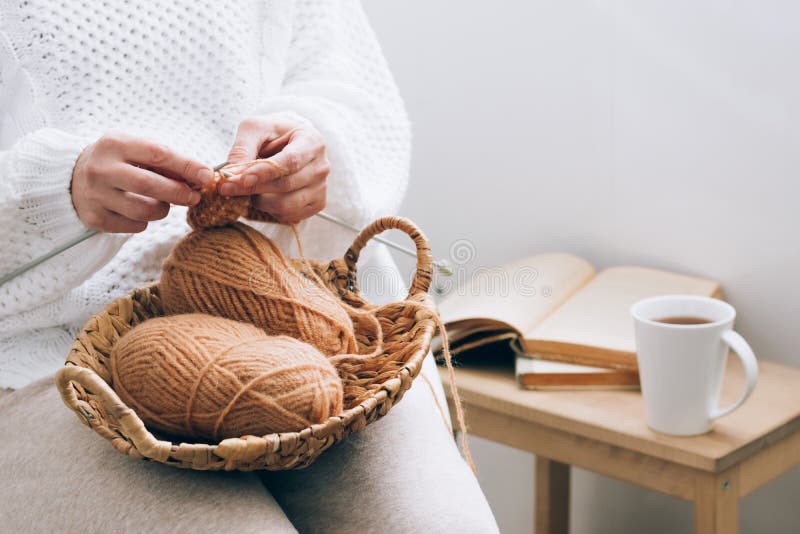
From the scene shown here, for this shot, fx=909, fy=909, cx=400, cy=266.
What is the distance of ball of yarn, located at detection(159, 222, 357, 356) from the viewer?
641 millimetres

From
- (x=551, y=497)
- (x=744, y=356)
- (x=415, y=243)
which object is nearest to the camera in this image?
(x=415, y=243)

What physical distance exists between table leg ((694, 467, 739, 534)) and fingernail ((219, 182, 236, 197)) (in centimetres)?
56

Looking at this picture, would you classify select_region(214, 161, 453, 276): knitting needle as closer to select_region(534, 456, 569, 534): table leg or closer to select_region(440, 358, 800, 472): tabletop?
select_region(440, 358, 800, 472): tabletop

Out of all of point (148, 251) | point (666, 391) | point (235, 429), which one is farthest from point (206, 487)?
point (666, 391)

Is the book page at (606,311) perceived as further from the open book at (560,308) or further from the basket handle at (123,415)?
the basket handle at (123,415)

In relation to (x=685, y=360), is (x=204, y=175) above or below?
above

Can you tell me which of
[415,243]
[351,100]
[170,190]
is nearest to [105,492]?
[170,190]

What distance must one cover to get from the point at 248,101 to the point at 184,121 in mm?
69

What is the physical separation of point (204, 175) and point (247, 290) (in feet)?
0.28

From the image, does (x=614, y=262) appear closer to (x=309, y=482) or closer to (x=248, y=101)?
(x=248, y=101)

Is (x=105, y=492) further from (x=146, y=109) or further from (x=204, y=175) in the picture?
(x=146, y=109)

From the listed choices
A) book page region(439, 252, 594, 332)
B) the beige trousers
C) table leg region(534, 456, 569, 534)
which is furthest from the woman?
table leg region(534, 456, 569, 534)

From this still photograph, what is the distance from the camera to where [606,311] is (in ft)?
3.56

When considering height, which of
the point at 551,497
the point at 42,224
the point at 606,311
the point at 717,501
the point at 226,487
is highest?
the point at 42,224
